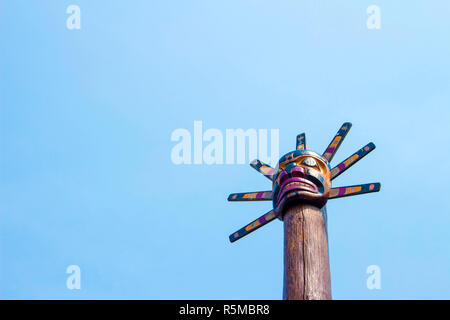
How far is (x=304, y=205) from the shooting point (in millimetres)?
9453

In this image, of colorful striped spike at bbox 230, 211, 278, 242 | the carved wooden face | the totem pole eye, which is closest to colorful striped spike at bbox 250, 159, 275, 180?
the carved wooden face

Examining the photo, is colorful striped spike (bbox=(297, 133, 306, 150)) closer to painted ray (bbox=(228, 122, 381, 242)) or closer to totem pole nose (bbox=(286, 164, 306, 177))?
painted ray (bbox=(228, 122, 381, 242))

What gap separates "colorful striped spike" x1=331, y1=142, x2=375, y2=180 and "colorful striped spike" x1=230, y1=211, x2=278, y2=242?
1.01 meters

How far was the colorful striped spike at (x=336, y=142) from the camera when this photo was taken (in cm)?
1059

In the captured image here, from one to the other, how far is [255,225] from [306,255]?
4.65 ft

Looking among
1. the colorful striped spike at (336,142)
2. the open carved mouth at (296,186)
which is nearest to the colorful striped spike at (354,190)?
the open carved mouth at (296,186)

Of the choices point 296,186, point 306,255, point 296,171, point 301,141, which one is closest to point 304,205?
→ point 296,186

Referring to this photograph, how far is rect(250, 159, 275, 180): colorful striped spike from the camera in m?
10.7

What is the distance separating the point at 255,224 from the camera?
32.4 feet

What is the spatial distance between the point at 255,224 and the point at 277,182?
0.63m

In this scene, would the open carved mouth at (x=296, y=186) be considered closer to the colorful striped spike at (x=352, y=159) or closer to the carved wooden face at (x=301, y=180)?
the carved wooden face at (x=301, y=180)
